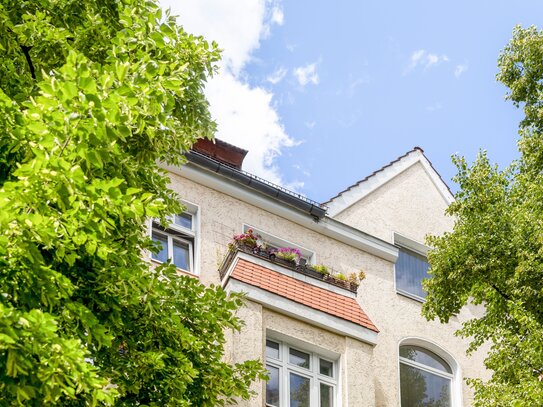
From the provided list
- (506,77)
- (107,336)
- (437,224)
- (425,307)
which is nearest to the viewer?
(107,336)

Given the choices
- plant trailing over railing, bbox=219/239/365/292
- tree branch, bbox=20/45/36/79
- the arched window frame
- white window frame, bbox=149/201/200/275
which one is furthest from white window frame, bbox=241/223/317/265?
tree branch, bbox=20/45/36/79

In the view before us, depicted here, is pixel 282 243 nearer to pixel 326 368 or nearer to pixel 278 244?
pixel 278 244

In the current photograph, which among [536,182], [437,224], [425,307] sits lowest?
[425,307]

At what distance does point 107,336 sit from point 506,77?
46.2 ft

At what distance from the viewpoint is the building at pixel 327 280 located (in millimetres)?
19578

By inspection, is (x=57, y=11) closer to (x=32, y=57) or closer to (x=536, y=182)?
(x=32, y=57)

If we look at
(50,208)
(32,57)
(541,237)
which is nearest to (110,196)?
(50,208)

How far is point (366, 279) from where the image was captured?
915 inches

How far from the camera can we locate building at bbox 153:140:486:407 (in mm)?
19578

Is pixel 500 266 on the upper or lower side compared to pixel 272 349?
upper

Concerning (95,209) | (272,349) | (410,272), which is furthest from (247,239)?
(95,209)

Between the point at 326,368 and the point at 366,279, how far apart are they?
3.65 m

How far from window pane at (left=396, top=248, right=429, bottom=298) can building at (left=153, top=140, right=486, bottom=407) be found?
4 centimetres

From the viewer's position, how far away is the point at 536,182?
2002 centimetres
